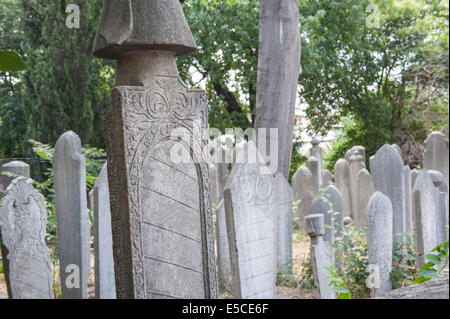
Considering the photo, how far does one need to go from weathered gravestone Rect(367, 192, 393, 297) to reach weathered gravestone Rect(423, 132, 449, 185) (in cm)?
232

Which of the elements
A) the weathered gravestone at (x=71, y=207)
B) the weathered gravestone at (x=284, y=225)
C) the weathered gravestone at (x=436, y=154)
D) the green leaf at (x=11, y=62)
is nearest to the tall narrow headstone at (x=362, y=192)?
the weathered gravestone at (x=436, y=154)

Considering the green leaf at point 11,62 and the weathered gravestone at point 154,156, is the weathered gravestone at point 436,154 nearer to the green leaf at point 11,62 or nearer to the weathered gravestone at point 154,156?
the weathered gravestone at point 154,156

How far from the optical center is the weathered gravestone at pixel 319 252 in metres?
3.98

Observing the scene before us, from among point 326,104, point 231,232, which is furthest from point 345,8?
point 231,232

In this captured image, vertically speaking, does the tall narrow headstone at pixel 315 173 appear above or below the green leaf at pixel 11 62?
below

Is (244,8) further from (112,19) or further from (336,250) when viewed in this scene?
(112,19)

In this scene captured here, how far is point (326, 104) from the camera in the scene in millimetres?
14648

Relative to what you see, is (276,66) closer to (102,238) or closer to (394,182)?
(394,182)

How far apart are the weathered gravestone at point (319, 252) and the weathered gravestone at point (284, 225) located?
3.89ft

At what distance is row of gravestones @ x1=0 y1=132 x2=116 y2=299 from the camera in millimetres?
3885

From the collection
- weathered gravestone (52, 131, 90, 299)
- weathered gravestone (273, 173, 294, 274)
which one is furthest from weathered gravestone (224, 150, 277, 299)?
weathered gravestone (52, 131, 90, 299)

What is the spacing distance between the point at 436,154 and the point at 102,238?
4.83 metres

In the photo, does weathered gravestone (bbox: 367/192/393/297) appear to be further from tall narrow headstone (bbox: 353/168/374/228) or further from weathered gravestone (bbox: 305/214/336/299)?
tall narrow headstone (bbox: 353/168/374/228)

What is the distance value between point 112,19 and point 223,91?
456 inches
